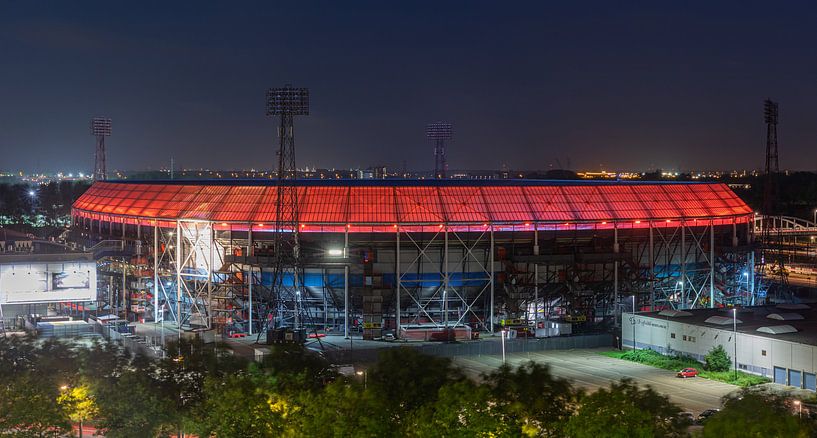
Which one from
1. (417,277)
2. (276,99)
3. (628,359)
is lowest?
(628,359)

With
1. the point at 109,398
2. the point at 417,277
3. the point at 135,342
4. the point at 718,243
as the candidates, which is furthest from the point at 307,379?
the point at 718,243

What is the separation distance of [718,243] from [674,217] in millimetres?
7617

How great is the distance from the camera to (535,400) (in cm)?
4438

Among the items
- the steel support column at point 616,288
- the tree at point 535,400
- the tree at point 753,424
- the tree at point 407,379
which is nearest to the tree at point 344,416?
the tree at point 407,379

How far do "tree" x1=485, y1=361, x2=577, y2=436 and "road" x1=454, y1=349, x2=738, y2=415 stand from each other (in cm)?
1714

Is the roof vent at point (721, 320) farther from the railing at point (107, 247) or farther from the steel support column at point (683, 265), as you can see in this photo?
the railing at point (107, 247)

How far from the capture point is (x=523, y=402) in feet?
145

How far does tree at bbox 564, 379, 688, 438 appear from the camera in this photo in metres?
39.6

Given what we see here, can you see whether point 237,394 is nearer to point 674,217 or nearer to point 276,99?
point 276,99

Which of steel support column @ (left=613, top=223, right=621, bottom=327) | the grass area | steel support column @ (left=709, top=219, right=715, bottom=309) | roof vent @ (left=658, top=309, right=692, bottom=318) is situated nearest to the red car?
the grass area

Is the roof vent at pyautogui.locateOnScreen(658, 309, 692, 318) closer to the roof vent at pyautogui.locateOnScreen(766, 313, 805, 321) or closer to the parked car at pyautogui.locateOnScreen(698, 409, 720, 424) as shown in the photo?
the roof vent at pyautogui.locateOnScreen(766, 313, 805, 321)

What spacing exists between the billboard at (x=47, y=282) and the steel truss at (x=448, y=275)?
82.4 feet

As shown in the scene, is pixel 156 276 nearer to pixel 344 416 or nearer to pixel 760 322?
pixel 760 322

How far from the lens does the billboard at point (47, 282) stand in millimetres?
87125
